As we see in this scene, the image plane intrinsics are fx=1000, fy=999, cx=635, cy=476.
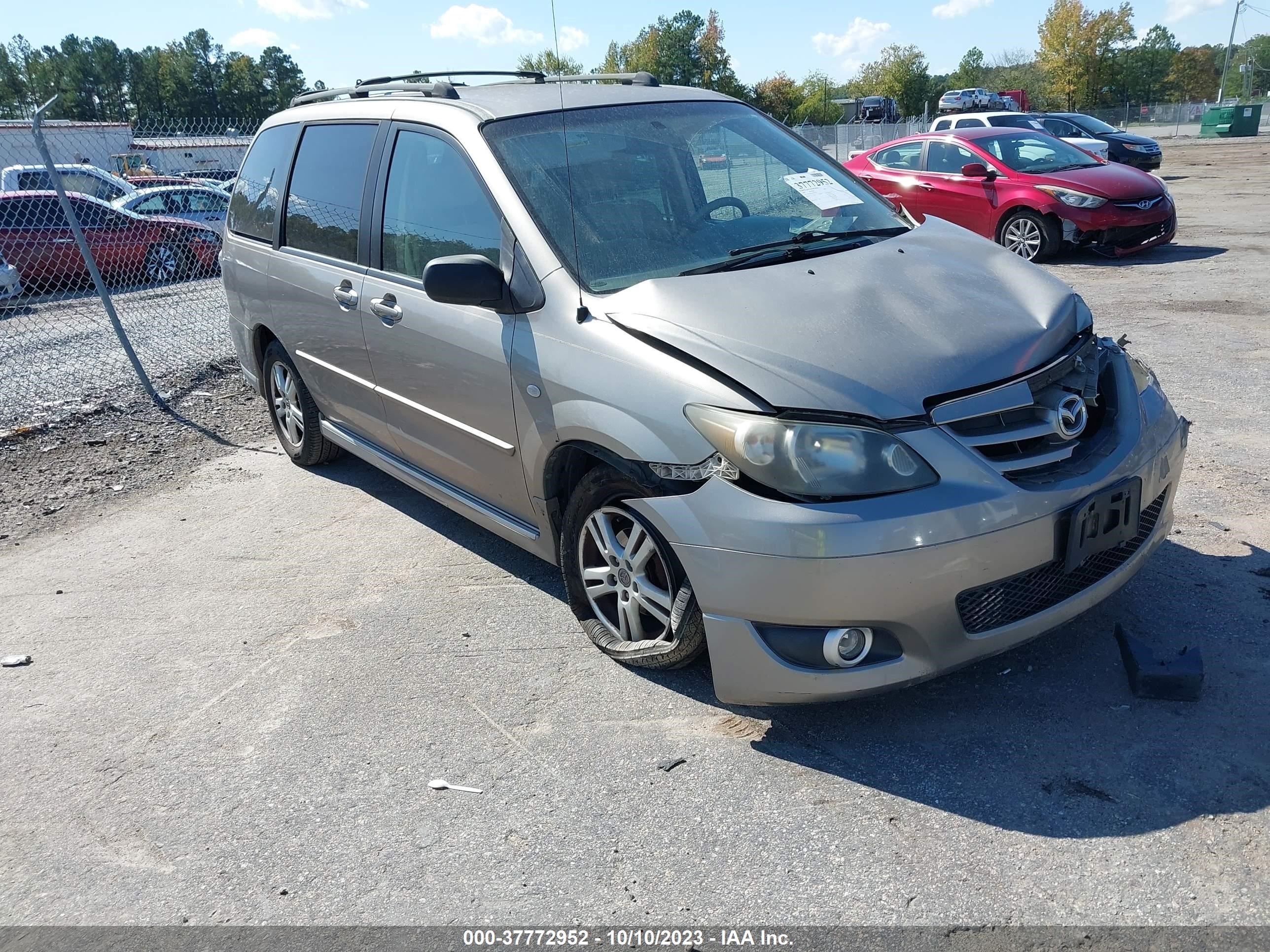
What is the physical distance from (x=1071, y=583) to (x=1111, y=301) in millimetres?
7465

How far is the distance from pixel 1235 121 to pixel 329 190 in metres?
54.0

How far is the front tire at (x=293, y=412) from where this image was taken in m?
5.71

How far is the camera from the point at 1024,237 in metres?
12.2

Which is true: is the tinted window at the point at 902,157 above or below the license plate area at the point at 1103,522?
above

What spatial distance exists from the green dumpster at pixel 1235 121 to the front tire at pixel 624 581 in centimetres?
5436

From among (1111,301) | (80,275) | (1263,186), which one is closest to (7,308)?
(80,275)

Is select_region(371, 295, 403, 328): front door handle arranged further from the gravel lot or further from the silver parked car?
the silver parked car

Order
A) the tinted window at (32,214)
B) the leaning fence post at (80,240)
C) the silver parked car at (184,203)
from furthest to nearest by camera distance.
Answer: the silver parked car at (184,203) < the tinted window at (32,214) < the leaning fence post at (80,240)

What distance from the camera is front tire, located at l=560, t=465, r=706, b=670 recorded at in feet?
10.4

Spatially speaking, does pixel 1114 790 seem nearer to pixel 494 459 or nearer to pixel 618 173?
pixel 494 459

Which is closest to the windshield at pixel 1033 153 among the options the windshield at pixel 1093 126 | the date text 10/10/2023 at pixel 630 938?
the date text 10/10/2023 at pixel 630 938

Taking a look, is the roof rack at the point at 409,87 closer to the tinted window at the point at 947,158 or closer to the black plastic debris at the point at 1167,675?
the black plastic debris at the point at 1167,675

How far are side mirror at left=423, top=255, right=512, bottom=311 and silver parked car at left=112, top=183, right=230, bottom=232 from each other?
1643 cm

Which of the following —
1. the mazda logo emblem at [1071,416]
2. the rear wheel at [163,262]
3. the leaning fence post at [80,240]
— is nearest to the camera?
the mazda logo emblem at [1071,416]
